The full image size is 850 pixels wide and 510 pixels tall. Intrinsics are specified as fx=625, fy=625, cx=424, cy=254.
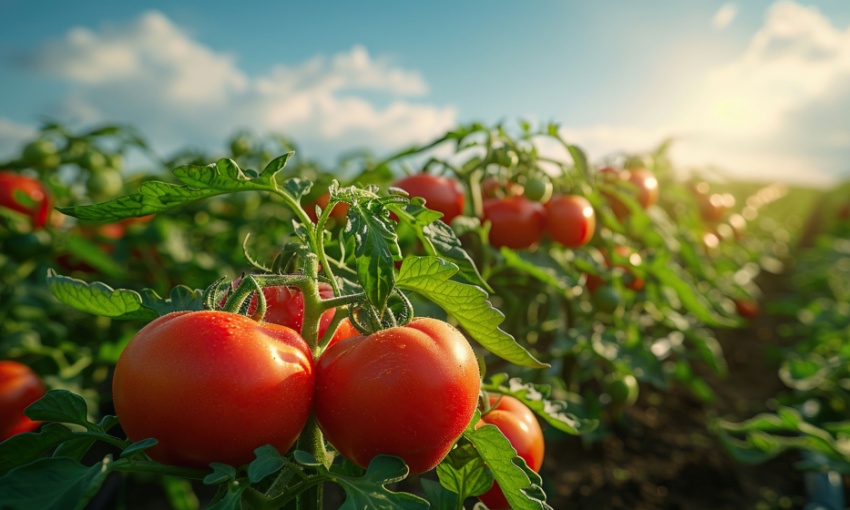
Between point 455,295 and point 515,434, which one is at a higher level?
point 455,295

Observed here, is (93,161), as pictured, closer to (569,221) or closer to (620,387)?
(569,221)

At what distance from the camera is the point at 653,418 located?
114 inches

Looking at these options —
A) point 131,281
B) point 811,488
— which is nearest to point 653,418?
point 811,488

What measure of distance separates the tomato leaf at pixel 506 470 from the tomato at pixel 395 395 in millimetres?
52

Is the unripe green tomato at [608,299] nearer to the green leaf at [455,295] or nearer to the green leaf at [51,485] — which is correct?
the green leaf at [455,295]

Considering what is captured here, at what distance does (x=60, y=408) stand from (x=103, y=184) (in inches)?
66.8

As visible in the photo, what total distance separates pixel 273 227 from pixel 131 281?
1.91 ft

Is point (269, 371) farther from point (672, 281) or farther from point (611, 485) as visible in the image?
point (611, 485)

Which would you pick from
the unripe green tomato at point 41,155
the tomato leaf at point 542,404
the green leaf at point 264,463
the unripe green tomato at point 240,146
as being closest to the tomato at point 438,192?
the tomato leaf at point 542,404

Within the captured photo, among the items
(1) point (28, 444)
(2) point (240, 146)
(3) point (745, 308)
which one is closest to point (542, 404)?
(1) point (28, 444)

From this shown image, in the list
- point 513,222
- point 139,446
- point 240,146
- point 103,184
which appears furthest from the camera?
point 240,146

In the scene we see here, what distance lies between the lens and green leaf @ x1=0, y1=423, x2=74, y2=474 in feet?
2.51

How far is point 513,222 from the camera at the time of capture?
1.56m

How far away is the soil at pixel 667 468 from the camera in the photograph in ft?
7.04
